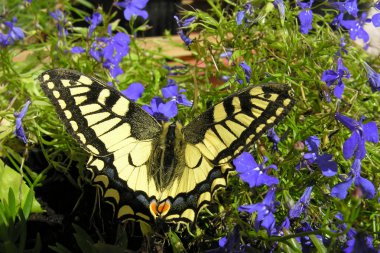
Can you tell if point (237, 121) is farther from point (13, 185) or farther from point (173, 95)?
point (13, 185)

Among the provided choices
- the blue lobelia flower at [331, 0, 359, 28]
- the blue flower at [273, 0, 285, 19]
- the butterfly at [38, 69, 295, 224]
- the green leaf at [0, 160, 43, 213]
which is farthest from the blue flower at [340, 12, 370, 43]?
the green leaf at [0, 160, 43, 213]

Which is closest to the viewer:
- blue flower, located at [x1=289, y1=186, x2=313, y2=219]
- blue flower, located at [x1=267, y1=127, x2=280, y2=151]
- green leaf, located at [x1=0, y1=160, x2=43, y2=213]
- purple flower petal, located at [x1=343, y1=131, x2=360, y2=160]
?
purple flower petal, located at [x1=343, y1=131, x2=360, y2=160]

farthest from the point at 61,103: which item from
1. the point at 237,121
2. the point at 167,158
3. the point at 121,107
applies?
the point at 237,121

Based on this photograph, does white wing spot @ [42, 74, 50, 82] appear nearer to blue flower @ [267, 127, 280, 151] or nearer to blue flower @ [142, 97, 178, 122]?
blue flower @ [142, 97, 178, 122]

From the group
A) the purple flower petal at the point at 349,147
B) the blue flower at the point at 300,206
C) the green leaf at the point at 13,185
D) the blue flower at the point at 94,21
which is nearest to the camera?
the purple flower petal at the point at 349,147

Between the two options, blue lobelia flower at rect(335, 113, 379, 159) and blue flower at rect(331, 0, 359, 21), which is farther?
blue flower at rect(331, 0, 359, 21)

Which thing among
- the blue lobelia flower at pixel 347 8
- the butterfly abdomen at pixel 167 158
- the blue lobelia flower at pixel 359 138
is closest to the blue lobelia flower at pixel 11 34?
the butterfly abdomen at pixel 167 158

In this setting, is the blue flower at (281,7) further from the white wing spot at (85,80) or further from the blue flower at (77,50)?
the blue flower at (77,50)

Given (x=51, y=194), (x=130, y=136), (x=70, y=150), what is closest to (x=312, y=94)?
(x=130, y=136)
